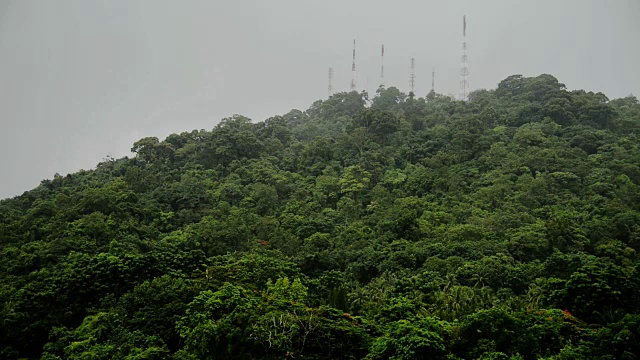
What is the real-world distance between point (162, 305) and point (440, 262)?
Answer: 11.7 m

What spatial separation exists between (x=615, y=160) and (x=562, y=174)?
3957mm

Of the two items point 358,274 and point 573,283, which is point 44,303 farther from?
point 573,283

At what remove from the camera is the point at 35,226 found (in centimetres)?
2641

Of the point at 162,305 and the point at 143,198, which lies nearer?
the point at 162,305

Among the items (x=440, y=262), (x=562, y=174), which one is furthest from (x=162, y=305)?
(x=562, y=174)

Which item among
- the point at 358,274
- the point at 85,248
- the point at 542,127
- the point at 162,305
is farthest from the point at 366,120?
the point at 162,305

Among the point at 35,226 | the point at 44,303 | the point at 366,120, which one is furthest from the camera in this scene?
the point at 366,120

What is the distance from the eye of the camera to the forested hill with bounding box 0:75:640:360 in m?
15.7

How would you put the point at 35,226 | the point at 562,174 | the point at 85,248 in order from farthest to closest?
the point at 562,174 < the point at 35,226 < the point at 85,248

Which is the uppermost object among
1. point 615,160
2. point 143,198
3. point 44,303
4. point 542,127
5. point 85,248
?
point 542,127

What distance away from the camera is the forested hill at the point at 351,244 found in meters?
15.7

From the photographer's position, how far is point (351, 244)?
1069 inches

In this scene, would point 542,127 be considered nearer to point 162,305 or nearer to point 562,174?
point 562,174

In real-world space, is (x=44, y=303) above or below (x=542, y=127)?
below
